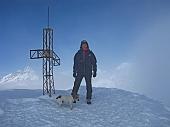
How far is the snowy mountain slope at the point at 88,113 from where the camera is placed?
1548 centimetres

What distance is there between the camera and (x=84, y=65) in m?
19.5

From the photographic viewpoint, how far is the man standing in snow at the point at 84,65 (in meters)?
19.4

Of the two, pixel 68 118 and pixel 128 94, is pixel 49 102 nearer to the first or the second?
pixel 68 118

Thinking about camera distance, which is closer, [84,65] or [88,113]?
[88,113]

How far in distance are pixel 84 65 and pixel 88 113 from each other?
133 inches

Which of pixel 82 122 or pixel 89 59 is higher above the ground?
pixel 89 59

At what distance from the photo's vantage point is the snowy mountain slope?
1548cm

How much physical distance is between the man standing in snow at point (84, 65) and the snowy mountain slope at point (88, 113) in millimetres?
1554

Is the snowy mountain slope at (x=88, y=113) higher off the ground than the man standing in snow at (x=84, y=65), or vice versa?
the man standing in snow at (x=84, y=65)

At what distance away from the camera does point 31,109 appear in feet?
57.2

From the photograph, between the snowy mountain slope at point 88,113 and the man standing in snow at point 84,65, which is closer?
the snowy mountain slope at point 88,113

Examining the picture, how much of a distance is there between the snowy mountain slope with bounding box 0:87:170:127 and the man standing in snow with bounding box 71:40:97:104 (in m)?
1.55

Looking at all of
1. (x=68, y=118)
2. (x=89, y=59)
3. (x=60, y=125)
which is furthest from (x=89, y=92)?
(x=60, y=125)

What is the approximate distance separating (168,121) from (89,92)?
516 centimetres
